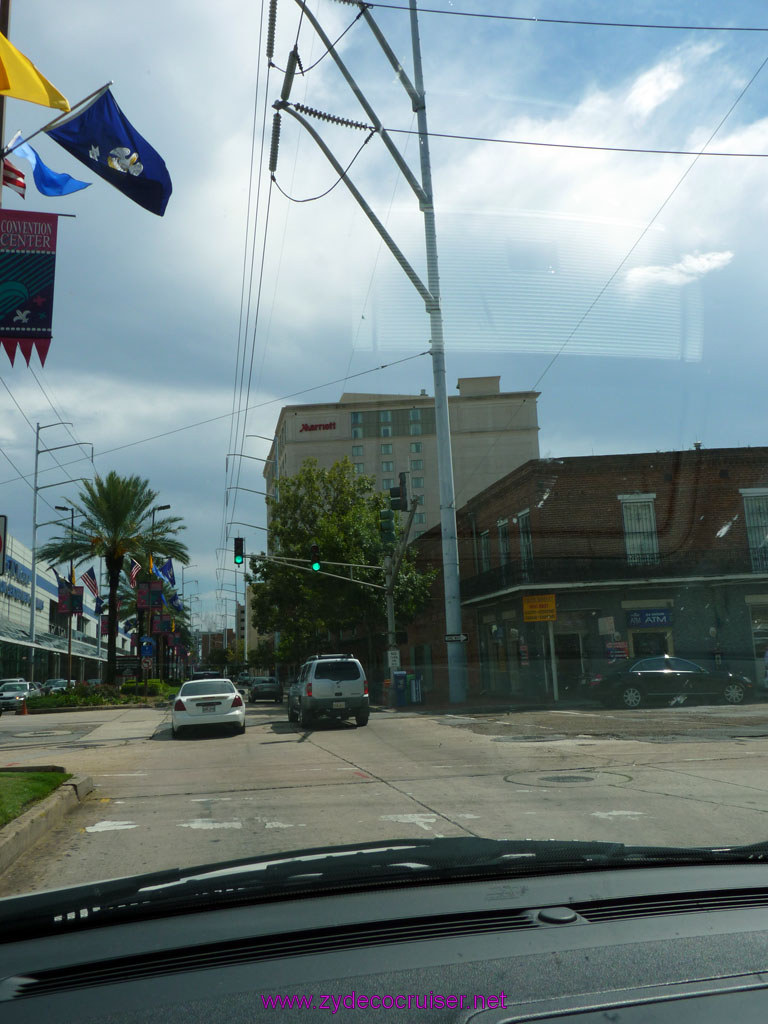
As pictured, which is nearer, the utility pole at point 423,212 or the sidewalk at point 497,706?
the utility pole at point 423,212

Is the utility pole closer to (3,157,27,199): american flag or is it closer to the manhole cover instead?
(3,157,27,199): american flag

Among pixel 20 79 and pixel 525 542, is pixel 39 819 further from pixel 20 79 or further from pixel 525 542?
pixel 525 542

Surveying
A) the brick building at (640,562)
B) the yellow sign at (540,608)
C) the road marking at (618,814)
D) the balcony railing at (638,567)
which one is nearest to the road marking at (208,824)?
the road marking at (618,814)

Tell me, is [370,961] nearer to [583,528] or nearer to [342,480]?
[583,528]

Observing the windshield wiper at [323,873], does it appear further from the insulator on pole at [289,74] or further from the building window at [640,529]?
the building window at [640,529]

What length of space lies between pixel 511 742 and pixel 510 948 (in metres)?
14.2

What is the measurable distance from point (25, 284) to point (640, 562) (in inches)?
1058

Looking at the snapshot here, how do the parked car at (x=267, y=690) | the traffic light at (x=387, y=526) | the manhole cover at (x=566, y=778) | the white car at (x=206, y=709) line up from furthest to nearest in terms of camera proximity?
1. the parked car at (x=267, y=690)
2. the traffic light at (x=387, y=526)
3. the white car at (x=206, y=709)
4. the manhole cover at (x=566, y=778)

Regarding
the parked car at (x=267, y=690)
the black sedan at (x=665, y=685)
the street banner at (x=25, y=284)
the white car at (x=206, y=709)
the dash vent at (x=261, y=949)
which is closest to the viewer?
the dash vent at (x=261, y=949)

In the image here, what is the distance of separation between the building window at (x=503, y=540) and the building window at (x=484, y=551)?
1812 mm

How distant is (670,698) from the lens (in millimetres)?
26062

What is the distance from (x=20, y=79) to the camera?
33.1 ft

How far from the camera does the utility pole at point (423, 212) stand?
1842cm

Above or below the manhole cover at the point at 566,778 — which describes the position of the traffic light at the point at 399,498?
above
